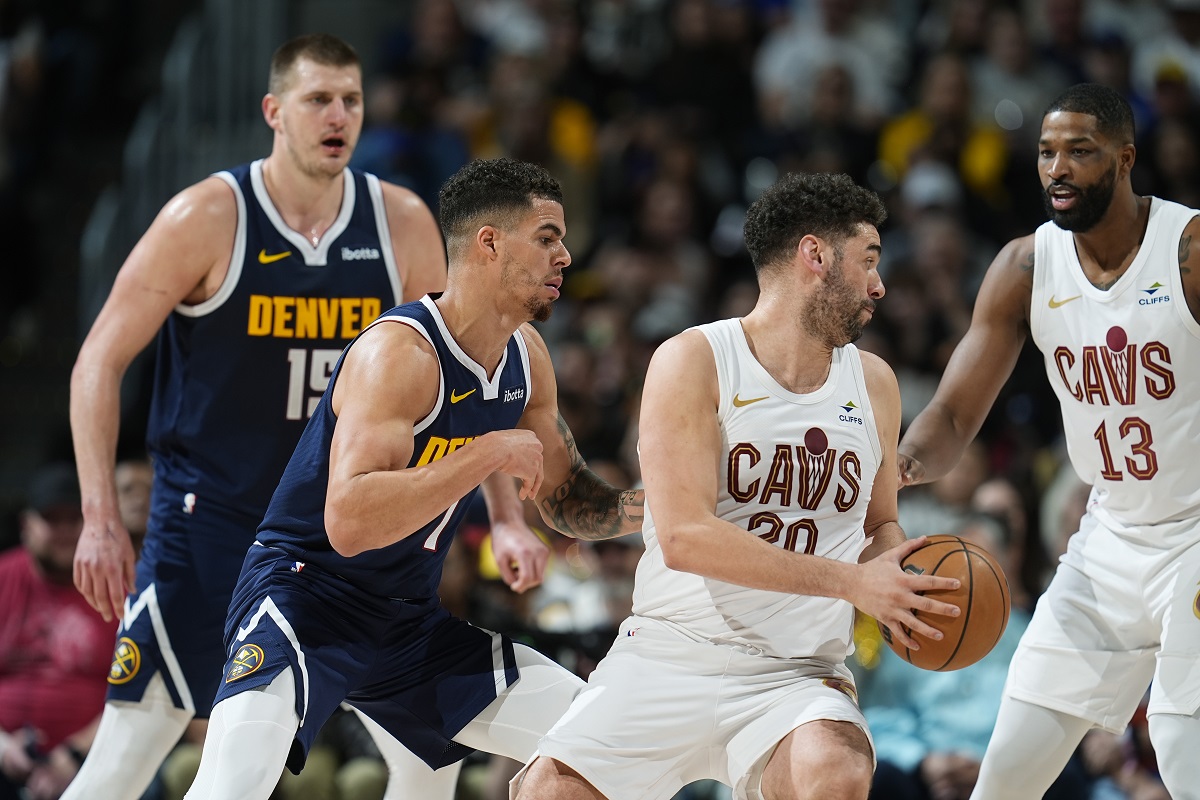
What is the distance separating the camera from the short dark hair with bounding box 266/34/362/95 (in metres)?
5.46

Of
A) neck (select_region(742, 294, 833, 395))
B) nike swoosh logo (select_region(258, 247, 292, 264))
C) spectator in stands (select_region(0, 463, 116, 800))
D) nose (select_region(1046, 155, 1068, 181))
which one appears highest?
nose (select_region(1046, 155, 1068, 181))

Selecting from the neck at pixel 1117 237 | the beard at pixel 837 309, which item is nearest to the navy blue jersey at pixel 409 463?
the beard at pixel 837 309

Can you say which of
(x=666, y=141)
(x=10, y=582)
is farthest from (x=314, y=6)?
(x=10, y=582)

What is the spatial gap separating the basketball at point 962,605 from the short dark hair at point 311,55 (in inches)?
109

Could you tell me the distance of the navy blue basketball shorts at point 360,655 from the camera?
14.3 ft

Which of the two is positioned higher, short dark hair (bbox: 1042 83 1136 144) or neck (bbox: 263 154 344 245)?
short dark hair (bbox: 1042 83 1136 144)

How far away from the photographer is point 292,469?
463 cm

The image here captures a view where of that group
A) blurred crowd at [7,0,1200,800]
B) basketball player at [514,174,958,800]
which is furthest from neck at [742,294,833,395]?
blurred crowd at [7,0,1200,800]

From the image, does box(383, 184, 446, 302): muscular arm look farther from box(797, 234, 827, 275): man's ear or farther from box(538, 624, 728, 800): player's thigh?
box(538, 624, 728, 800): player's thigh

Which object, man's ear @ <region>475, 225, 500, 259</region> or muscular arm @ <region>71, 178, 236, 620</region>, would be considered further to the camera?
muscular arm @ <region>71, 178, 236, 620</region>

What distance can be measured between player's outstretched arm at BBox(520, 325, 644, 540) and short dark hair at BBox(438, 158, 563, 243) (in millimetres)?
530

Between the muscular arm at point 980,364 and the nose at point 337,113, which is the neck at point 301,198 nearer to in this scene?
the nose at point 337,113

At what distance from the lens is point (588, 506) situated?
4980 mm

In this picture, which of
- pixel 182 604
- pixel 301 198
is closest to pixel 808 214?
pixel 301 198
